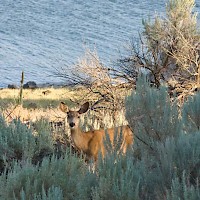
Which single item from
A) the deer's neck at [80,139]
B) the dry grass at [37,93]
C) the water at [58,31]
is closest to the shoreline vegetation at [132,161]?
the deer's neck at [80,139]

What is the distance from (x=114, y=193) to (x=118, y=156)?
661 mm

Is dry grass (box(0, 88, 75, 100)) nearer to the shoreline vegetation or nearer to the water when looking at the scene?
the water

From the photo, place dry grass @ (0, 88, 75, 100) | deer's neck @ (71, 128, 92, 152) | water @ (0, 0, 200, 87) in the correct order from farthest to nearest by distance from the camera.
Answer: water @ (0, 0, 200, 87), dry grass @ (0, 88, 75, 100), deer's neck @ (71, 128, 92, 152)

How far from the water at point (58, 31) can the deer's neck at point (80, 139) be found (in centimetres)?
1985

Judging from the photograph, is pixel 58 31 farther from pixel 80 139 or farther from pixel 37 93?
pixel 80 139

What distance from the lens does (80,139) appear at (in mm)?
8156

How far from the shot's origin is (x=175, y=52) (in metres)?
14.5

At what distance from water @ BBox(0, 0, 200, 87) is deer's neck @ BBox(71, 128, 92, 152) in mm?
19846

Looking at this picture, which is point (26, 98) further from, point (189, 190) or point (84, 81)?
point (189, 190)

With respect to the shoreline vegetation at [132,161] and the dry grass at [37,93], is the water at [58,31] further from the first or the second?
the shoreline vegetation at [132,161]

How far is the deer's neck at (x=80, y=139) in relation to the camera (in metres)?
8.10

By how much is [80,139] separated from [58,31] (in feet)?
131

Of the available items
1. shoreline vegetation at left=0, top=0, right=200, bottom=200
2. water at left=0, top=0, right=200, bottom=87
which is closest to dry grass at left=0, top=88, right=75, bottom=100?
water at left=0, top=0, right=200, bottom=87

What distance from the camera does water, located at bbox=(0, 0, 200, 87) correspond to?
3578cm
